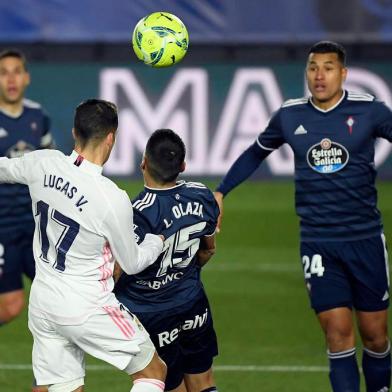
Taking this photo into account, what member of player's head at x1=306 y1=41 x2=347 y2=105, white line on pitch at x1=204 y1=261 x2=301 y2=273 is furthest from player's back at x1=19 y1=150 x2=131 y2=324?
white line on pitch at x1=204 y1=261 x2=301 y2=273

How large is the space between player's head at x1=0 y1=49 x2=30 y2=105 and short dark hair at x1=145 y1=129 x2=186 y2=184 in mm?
2983

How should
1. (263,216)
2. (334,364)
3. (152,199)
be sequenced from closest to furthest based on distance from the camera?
(152,199)
(334,364)
(263,216)

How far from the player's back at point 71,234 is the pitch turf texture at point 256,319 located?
223 centimetres

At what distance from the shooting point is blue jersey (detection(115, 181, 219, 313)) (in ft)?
21.2

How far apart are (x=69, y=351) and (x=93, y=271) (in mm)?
430

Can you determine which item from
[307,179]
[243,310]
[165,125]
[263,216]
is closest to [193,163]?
[165,125]

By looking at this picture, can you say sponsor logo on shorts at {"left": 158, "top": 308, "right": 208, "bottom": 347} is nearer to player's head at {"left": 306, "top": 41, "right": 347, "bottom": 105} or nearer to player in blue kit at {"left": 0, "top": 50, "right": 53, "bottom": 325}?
player's head at {"left": 306, "top": 41, "right": 347, "bottom": 105}

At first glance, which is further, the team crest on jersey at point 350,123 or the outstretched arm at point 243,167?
the outstretched arm at point 243,167

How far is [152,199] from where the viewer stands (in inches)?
256

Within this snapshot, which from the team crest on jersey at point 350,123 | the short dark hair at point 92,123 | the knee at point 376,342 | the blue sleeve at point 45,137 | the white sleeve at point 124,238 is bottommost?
the knee at point 376,342

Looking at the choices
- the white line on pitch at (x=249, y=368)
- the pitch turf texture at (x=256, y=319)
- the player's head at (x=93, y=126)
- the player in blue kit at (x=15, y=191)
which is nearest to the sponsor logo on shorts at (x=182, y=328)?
the player's head at (x=93, y=126)

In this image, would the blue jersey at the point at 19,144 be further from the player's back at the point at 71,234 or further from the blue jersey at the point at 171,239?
the player's back at the point at 71,234

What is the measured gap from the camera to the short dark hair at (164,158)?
648cm

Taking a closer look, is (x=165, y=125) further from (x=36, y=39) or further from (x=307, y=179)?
(x=307, y=179)
